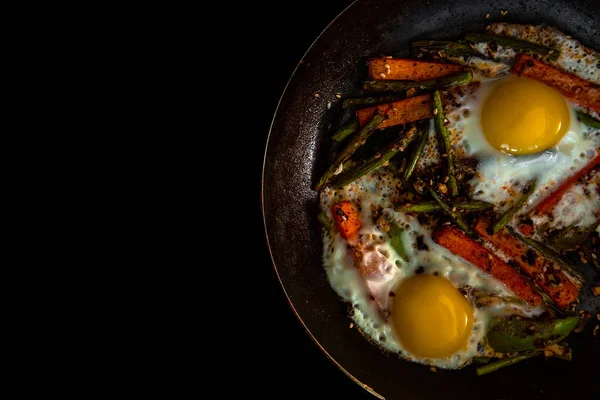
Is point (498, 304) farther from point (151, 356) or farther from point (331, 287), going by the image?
point (151, 356)

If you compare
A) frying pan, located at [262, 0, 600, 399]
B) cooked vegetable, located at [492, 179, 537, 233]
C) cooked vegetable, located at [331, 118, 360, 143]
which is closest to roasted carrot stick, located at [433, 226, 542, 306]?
cooked vegetable, located at [492, 179, 537, 233]

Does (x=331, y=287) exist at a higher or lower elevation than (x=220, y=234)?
lower

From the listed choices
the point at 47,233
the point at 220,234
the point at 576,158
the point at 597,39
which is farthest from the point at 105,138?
the point at 597,39

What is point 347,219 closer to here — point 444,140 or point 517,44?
point 444,140

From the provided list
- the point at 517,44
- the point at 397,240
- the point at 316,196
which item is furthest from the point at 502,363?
the point at 517,44

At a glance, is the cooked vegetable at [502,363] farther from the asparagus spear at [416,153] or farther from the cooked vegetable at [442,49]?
the cooked vegetable at [442,49]

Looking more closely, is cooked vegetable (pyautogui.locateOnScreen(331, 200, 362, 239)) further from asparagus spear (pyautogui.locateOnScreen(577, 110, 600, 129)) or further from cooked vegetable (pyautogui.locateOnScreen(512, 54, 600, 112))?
asparagus spear (pyautogui.locateOnScreen(577, 110, 600, 129))

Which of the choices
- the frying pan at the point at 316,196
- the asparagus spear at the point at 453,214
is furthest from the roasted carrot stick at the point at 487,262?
the frying pan at the point at 316,196
